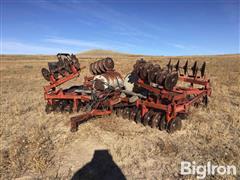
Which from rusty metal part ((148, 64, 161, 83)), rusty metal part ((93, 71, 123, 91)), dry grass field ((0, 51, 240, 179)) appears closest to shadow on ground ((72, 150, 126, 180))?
dry grass field ((0, 51, 240, 179))

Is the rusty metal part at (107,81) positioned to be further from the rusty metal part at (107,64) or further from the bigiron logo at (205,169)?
the bigiron logo at (205,169)

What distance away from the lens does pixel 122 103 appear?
980 centimetres

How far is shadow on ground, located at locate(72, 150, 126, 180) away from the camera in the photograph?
564 centimetres

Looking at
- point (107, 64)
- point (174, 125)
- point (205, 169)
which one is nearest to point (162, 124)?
point (174, 125)

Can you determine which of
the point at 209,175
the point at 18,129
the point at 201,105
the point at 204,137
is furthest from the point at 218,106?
the point at 18,129

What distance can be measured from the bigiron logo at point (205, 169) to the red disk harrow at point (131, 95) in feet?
6.99

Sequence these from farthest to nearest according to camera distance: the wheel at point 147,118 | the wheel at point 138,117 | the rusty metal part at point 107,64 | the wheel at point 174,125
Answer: the rusty metal part at point 107,64, the wheel at point 138,117, the wheel at point 147,118, the wheel at point 174,125

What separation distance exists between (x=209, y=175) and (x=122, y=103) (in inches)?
192

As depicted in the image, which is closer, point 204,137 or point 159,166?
point 159,166

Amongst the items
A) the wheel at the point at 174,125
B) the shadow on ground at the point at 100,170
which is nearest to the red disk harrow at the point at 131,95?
the wheel at the point at 174,125

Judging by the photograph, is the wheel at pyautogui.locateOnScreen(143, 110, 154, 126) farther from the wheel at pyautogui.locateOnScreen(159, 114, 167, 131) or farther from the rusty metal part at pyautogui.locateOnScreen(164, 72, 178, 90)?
the rusty metal part at pyautogui.locateOnScreen(164, 72, 178, 90)

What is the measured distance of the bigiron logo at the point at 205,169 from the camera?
5.56 m

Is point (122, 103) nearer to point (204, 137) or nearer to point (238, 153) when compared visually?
point (204, 137)

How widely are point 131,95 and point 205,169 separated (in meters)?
4.75
